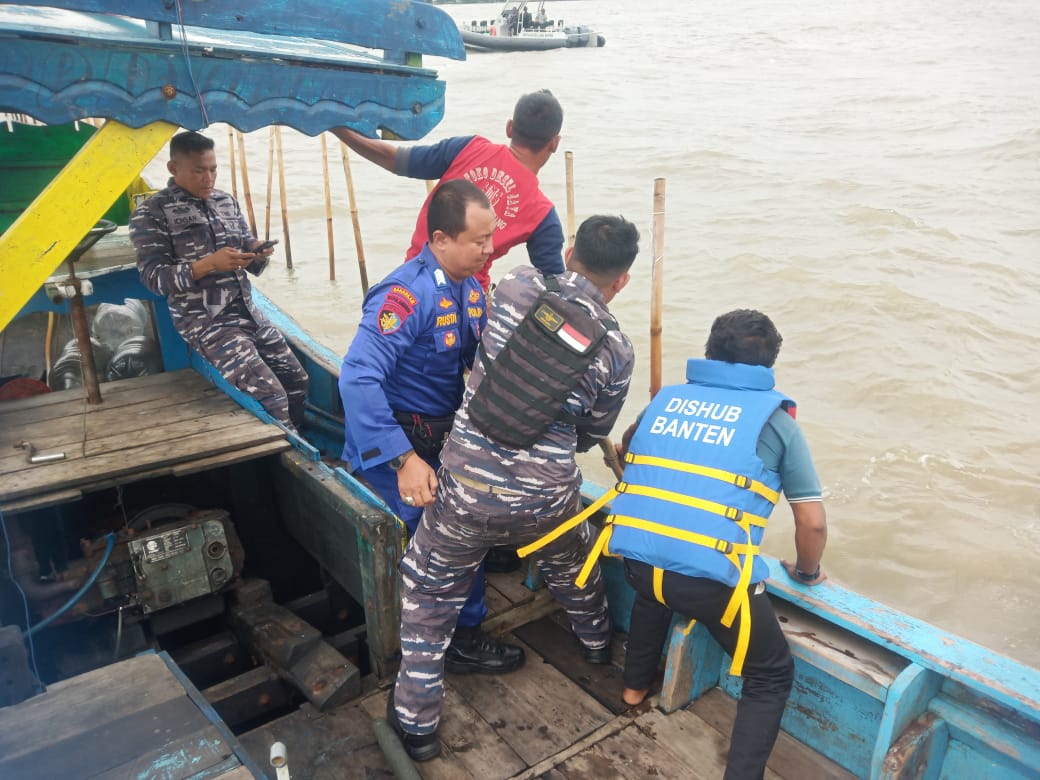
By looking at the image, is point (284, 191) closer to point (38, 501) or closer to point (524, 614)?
point (38, 501)

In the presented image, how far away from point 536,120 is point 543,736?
7.84 ft

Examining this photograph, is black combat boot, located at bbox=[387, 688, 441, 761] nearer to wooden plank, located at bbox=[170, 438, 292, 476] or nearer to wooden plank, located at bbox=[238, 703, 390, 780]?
wooden plank, located at bbox=[238, 703, 390, 780]

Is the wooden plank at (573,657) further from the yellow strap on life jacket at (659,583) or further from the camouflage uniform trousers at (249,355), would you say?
the camouflage uniform trousers at (249,355)

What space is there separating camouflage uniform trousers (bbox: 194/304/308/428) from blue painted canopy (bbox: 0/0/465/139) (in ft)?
5.12

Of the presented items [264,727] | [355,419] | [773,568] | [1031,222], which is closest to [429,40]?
[355,419]

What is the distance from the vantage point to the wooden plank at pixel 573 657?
9.36 ft

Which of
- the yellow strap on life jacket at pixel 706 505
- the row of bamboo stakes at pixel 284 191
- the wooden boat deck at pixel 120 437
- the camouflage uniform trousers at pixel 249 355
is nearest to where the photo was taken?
the yellow strap on life jacket at pixel 706 505

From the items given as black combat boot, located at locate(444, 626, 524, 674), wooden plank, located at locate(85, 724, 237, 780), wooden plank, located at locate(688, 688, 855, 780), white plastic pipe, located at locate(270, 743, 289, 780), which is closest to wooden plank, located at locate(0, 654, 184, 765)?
wooden plank, located at locate(85, 724, 237, 780)

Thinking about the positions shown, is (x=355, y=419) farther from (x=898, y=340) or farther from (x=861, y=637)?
(x=898, y=340)

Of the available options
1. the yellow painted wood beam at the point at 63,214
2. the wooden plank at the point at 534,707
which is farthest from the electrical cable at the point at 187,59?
the wooden plank at the point at 534,707

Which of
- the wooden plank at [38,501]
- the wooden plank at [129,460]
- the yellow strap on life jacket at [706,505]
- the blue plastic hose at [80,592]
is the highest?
the yellow strap on life jacket at [706,505]

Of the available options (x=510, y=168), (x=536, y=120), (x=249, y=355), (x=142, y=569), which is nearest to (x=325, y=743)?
(x=142, y=569)

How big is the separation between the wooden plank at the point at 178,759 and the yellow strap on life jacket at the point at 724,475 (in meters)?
1.37

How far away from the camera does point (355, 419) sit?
2.44m
